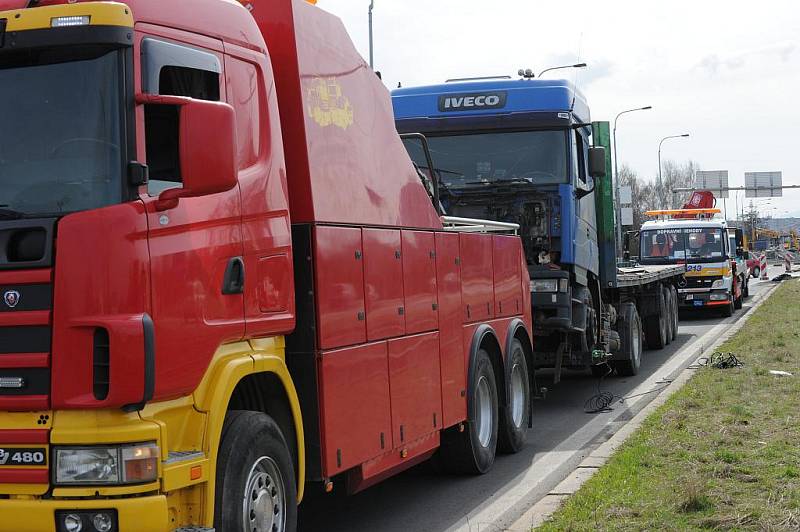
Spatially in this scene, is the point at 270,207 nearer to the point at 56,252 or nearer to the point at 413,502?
the point at 56,252

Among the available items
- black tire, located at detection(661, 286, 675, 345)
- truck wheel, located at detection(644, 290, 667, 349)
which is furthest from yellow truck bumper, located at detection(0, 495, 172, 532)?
black tire, located at detection(661, 286, 675, 345)

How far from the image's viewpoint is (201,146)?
486cm

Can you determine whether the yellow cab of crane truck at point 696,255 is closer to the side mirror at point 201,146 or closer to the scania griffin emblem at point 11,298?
the side mirror at point 201,146

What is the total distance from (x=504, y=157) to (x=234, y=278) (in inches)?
306

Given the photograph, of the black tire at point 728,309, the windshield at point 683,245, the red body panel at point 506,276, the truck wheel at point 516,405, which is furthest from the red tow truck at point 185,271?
the black tire at point 728,309

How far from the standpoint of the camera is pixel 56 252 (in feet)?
15.4

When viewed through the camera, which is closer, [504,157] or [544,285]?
[544,285]

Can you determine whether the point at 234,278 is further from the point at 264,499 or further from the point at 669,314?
the point at 669,314

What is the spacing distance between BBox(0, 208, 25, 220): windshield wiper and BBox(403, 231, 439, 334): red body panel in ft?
10.7

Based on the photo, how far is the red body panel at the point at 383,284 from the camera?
6984 millimetres

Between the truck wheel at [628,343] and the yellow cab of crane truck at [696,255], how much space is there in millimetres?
11498

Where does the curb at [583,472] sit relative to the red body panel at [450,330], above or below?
below

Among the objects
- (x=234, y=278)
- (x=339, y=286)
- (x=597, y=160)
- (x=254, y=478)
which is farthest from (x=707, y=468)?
(x=597, y=160)

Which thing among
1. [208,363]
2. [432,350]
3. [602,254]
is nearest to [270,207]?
[208,363]
